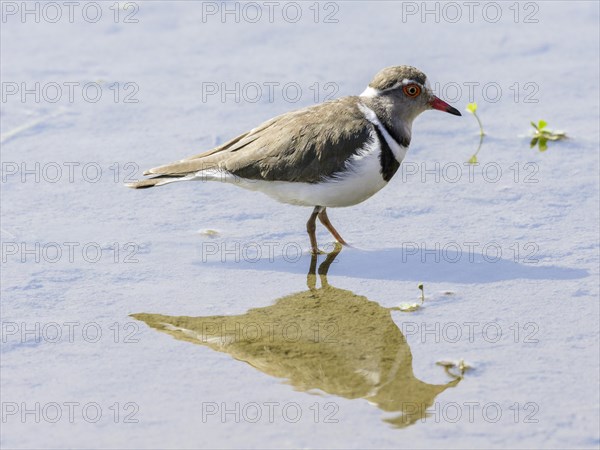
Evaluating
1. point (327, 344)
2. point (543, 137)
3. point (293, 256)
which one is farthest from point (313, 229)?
point (543, 137)

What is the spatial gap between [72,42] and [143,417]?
6.97 meters

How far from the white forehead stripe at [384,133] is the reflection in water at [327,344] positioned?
1293 millimetres

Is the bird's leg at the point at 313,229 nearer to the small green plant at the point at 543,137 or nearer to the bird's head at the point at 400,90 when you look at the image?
the bird's head at the point at 400,90

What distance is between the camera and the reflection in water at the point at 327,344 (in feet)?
21.7

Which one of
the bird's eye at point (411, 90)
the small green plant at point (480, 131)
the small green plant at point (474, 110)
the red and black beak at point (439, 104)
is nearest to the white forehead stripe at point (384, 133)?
the bird's eye at point (411, 90)

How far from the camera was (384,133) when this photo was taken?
28.0ft

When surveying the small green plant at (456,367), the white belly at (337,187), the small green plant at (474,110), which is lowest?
the small green plant at (456,367)

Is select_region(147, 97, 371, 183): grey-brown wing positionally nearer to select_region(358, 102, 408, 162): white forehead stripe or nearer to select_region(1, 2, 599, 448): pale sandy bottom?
select_region(358, 102, 408, 162): white forehead stripe

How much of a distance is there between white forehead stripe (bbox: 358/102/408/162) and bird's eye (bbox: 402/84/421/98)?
370 millimetres

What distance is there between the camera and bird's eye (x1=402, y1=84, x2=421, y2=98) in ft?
28.7

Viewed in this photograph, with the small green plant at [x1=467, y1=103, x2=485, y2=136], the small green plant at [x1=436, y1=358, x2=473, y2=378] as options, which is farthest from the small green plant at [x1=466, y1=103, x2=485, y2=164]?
the small green plant at [x1=436, y1=358, x2=473, y2=378]

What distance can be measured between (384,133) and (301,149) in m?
0.70

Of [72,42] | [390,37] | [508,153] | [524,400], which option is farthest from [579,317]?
[72,42]

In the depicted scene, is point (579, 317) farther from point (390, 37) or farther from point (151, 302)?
point (390, 37)
